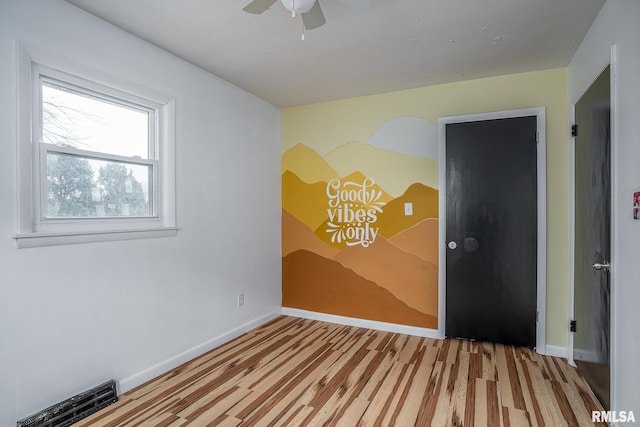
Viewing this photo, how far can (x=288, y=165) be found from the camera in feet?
13.4

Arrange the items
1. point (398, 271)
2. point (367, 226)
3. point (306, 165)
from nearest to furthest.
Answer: point (398, 271)
point (367, 226)
point (306, 165)

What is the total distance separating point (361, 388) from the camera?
2.37 meters

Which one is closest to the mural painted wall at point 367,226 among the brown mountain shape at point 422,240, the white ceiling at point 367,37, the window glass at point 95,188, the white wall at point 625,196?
the brown mountain shape at point 422,240

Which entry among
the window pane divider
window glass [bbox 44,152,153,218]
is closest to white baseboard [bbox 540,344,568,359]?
window glass [bbox 44,152,153,218]

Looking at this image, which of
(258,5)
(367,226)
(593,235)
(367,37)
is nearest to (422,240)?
(367,226)

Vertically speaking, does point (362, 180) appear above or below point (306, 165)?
below

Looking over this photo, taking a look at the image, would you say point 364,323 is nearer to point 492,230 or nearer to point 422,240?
point 422,240

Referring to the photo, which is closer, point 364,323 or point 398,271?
point 398,271

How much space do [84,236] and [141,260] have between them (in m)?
0.44

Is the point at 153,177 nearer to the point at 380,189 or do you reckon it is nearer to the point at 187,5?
the point at 187,5

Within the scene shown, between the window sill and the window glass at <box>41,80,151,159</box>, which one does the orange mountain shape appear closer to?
the window sill

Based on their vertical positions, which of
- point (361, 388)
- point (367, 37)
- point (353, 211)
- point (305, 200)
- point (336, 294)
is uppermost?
point (367, 37)

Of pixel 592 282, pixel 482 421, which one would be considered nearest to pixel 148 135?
pixel 482 421

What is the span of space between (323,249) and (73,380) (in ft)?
8.19
